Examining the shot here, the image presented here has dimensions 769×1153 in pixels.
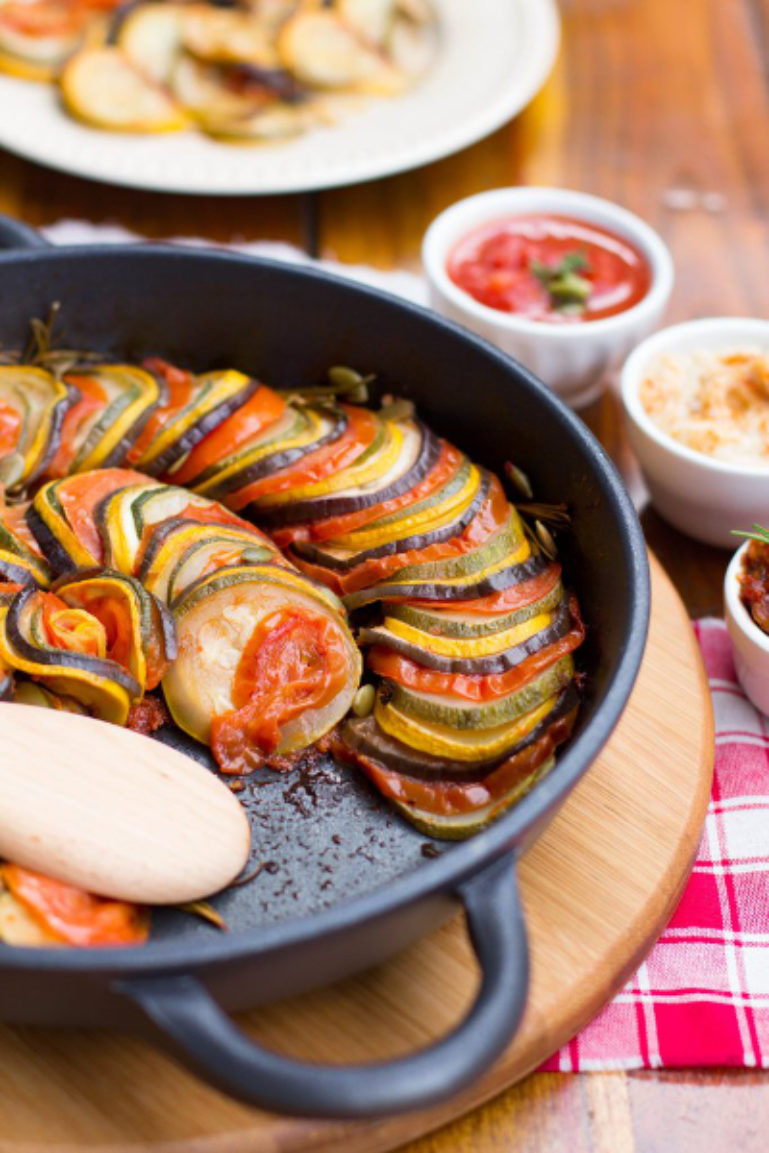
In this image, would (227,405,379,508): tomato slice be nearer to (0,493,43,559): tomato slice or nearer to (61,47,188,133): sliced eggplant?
(0,493,43,559): tomato slice

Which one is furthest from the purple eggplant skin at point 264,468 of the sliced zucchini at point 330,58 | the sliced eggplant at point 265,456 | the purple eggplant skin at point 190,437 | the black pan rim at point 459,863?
the sliced zucchini at point 330,58

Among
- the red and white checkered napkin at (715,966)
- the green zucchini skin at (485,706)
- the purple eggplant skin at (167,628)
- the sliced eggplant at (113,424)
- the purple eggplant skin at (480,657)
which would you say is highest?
the sliced eggplant at (113,424)

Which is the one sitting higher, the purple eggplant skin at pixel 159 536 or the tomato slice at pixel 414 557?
the purple eggplant skin at pixel 159 536

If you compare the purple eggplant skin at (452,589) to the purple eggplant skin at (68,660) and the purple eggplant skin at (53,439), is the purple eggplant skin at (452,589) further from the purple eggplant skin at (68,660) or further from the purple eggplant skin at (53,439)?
the purple eggplant skin at (53,439)

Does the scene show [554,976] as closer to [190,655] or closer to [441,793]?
[441,793]

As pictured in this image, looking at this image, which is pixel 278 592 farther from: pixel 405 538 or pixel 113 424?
pixel 113 424

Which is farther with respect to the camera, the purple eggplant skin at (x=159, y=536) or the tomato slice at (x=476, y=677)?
the purple eggplant skin at (x=159, y=536)

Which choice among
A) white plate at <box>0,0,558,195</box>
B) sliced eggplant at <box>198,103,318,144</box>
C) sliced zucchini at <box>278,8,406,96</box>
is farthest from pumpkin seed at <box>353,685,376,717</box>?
sliced zucchini at <box>278,8,406,96</box>
